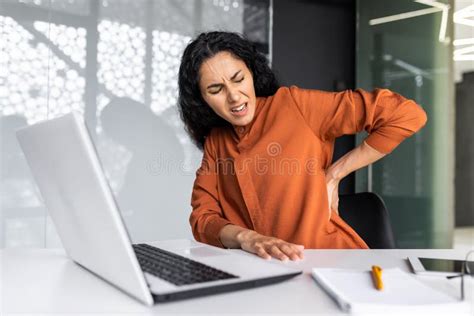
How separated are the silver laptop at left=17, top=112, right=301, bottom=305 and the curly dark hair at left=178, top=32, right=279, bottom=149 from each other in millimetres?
881

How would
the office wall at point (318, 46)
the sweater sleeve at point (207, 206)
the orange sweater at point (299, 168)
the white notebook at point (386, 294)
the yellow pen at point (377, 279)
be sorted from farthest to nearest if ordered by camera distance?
1. the office wall at point (318, 46)
2. the orange sweater at point (299, 168)
3. the sweater sleeve at point (207, 206)
4. the yellow pen at point (377, 279)
5. the white notebook at point (386, 294)

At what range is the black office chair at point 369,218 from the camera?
190 cm

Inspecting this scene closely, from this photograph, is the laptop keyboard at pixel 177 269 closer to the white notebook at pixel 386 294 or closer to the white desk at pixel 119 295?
the white desk at pixel 119 295

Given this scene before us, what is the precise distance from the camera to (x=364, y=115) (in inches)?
72.9

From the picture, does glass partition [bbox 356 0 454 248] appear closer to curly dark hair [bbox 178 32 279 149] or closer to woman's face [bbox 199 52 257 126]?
curly dark hair [bbox 178 32 279 149]

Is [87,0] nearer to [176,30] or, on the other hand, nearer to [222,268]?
[176,30]

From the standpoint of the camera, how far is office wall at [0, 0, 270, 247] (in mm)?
3189

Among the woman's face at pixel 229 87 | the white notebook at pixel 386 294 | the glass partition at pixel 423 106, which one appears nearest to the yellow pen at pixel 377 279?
the white notebook at pixel 386 294

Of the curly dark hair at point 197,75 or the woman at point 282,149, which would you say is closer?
the woman at point 282,149

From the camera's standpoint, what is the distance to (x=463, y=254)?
1.47 m

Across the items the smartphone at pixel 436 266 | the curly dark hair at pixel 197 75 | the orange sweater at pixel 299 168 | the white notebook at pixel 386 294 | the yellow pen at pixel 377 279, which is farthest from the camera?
Answer: the curly dark hair at pixel 197 75

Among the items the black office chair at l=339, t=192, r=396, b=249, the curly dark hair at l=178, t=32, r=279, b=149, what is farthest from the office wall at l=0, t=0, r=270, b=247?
the black office chair at l=339, t=192, r=396, b=249

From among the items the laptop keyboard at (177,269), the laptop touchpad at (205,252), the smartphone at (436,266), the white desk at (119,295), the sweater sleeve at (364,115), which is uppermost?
the sweater sleeve at (364,115)

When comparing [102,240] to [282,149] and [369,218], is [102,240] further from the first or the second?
[369,218]
